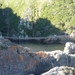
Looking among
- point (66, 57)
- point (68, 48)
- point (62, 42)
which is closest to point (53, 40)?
point (62, 42)

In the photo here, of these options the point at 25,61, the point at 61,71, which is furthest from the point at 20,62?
the point at 61,71

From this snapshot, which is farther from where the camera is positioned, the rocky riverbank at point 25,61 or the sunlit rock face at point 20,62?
the rocky riverbank at point 25,61

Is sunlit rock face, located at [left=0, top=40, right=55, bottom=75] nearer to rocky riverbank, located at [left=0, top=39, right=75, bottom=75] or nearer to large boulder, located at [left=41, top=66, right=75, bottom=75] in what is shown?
rocky riverbank, located at [left=0, top=39, right=75, bottom=75]

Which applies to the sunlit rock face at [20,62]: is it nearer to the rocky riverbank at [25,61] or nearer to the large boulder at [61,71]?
the rocky riverbank at [25,61]

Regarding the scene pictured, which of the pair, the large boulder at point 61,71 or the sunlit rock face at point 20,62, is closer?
the large boulder at point 61,71

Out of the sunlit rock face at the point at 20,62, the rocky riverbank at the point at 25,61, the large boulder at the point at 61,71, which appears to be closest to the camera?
the large boulder at the point at 61,71

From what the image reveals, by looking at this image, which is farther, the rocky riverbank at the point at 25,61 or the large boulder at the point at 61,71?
Answer: the rocky riverbank at the point at 25,61

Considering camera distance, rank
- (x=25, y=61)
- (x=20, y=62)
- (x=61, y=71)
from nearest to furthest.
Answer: (x=61, y=71) → (x=20, y=62) → (x=25, y=61)

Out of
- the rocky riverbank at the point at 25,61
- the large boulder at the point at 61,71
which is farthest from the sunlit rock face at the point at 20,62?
the large boulder at the point at 61,71

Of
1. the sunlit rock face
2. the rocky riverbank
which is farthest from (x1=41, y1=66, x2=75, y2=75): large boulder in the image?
the sunlit rock face

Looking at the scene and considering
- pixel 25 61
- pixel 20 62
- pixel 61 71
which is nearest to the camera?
pixel 61 71

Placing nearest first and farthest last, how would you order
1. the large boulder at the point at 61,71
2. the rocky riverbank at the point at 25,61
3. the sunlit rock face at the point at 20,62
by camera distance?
the large boulder at the point at 61,71 → the sunlit rock face at the point at 20,62 → the rocky riverbank at the point at 25,61

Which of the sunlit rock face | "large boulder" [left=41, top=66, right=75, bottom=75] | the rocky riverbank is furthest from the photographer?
the rocky riverbank

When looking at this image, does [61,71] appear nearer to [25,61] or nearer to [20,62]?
[20,62]
